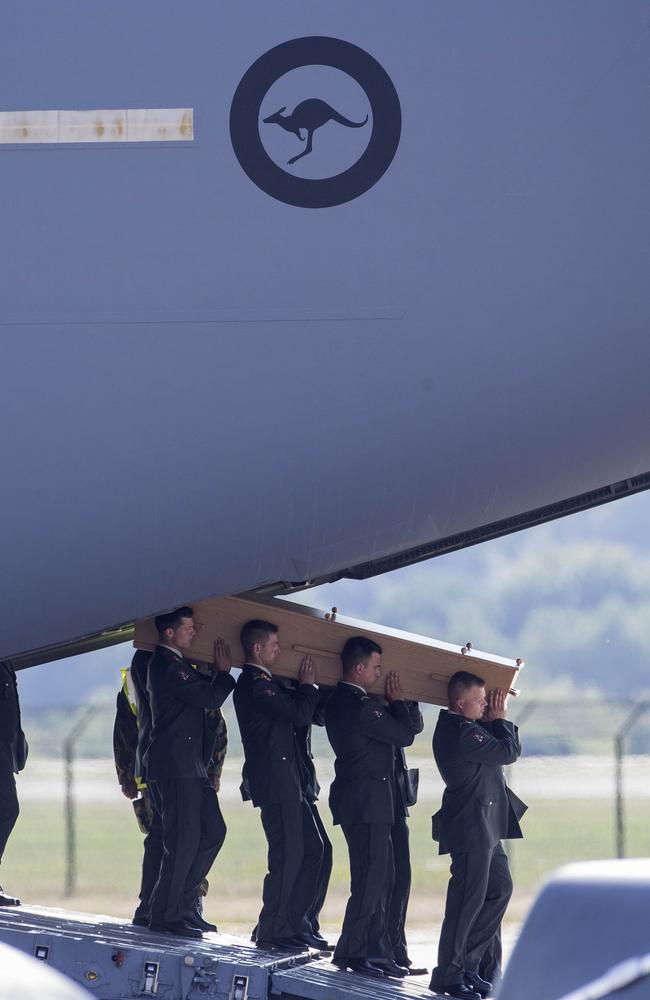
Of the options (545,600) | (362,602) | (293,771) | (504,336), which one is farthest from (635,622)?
(504,336)

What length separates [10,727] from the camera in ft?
24.8

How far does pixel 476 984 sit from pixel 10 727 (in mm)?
2858

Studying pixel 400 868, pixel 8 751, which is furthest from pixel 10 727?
pixel 400 868

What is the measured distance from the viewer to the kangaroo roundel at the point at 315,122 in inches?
172

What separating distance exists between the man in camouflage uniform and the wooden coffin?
1.73 ft

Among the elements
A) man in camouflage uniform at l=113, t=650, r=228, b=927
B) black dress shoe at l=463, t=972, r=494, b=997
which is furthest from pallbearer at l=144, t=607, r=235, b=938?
black dress shoe at l=463, t=972, r=494, b=997

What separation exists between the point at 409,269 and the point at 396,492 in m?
0.79

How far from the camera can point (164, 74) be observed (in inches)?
171

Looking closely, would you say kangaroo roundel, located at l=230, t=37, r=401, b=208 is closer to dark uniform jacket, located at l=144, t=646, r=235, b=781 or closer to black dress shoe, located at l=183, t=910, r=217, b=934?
dark uniform jacket, located at l=144, t=646, r=235, b=781

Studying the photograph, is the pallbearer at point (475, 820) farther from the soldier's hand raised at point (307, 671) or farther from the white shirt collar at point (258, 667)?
the white shirt collar at point (258, 667)

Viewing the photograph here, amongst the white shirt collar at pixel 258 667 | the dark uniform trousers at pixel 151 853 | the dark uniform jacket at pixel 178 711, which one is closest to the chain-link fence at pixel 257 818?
the dark uniform trousers at pixel 151 853

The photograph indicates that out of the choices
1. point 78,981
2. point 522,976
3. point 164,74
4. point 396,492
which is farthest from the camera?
point 78,981

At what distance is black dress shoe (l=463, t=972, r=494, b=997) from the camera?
684 cm

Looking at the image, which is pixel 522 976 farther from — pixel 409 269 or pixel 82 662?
pixel 82 662
